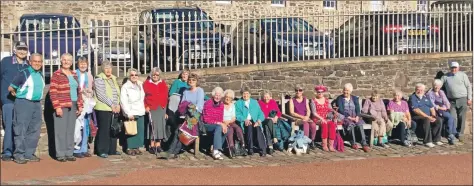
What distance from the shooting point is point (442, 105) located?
15.4 m

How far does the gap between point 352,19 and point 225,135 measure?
209 inches

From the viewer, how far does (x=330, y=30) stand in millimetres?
16719

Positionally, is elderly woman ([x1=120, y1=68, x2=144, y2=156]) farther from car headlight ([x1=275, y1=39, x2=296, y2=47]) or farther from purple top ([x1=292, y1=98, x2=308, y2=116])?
car headlight ([x1=275, y1=39, x2=296, y2=47])

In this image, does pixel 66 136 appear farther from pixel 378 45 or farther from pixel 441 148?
pixel 378 45

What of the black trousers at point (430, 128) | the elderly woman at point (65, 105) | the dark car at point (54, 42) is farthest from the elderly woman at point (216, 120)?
the black trousers at point (430, 128)

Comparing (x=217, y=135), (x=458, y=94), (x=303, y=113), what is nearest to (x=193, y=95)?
(x=217, y=135)

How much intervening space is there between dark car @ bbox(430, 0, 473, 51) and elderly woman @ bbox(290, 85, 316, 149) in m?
5.17

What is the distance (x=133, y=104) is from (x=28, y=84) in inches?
72.3

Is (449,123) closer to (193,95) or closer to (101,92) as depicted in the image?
(193,95)

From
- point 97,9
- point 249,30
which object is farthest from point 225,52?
point 97,9

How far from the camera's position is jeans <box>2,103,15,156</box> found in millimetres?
11438

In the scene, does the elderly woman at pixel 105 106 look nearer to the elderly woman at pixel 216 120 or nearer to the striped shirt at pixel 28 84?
the striped shirt at pixel 28 84

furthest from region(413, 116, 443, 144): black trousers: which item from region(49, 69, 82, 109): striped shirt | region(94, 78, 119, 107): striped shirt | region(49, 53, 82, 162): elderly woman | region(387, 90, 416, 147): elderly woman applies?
region(49, 69, 82, 109): striped shirt

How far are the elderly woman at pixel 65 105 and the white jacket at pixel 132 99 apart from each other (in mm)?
843
